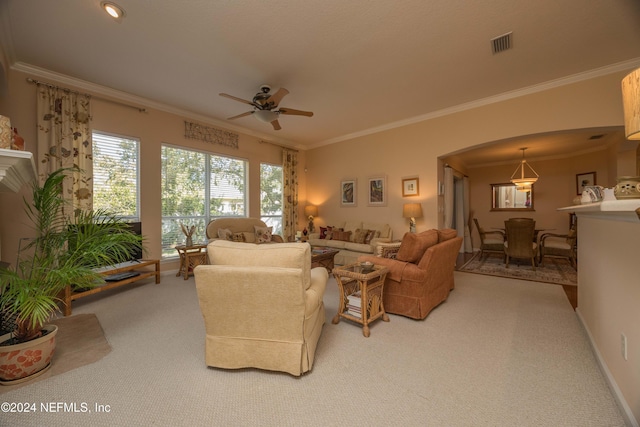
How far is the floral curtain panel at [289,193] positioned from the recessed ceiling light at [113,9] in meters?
4.35

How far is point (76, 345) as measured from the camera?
2.27 m

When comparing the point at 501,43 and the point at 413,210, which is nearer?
the point at 501,43

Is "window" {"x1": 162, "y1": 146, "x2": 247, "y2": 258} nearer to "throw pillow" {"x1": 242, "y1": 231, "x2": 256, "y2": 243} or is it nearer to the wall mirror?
"throw pillow" {"x1": 242, "y1": 231, "x2": 256, "y2": 243}

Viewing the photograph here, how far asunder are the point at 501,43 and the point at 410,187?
2861mm

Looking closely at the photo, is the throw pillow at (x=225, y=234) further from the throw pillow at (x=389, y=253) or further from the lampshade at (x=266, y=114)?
the throw pillow at (x=389, y=253)

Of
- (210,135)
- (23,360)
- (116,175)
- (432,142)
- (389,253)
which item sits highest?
(210,135)

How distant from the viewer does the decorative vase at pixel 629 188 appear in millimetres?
1148

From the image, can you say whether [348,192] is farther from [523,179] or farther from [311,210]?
[523,179]

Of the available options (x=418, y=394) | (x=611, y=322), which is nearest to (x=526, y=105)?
(x=611, y=322)

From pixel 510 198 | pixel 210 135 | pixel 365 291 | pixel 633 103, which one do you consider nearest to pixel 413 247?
pixel 365 291

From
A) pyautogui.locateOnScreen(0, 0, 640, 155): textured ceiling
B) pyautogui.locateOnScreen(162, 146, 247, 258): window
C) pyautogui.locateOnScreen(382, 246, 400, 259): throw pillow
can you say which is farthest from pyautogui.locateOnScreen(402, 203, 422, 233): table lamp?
pyautogui.locateOnScreen(162, 146, 247, 258): window

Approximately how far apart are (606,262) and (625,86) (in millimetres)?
1518

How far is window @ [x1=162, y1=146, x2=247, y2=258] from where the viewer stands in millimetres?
4840

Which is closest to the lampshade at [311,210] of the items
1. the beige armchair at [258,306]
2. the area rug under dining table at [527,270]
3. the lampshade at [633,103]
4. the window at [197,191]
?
the window at [197,191]
